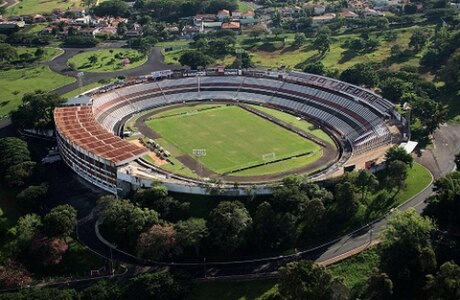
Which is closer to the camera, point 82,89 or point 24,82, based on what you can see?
point 82,89

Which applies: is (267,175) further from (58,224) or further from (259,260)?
(58,224)

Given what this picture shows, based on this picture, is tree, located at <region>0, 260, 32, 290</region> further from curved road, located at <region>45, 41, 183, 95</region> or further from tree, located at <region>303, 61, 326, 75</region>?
tree, located at <region>303, 61, 326, 75</region>

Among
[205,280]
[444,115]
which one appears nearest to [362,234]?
[205,280]

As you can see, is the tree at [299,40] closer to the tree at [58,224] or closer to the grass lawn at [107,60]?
the grass lawn at [107,60]

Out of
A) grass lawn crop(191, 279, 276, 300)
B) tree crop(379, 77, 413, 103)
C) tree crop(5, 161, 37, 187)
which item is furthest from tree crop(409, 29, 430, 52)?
tree crop(5, 161, 37, 187)

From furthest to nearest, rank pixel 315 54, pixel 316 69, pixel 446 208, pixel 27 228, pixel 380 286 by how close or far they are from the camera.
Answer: pixel 315 54 < pixel 316 69 < pixel 27 228 < pixel 446 208 < pixel 380 286

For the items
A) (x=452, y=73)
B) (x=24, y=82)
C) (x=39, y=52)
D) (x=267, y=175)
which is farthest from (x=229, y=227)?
(x=39, y=52)
